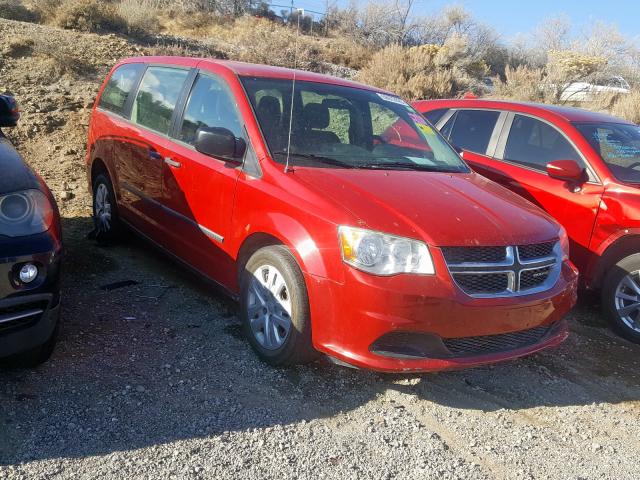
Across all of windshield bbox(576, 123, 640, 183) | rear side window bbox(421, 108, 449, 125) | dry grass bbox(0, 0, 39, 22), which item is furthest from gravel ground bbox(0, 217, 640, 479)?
dry grass bbox(0, 0, 39, 22)

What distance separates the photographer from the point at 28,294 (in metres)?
2.92

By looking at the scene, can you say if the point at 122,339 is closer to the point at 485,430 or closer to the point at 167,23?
the point at 485,430

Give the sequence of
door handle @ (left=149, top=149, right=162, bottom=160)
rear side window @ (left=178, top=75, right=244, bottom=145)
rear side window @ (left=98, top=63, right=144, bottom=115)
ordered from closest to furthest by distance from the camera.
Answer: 1. rear side window @ (left=178, top=75, right=244, bottom=145)
2. door handle @ (left=149, top=149, right=162, bottom=160)
3. rear side window @ (left=98, top=63, right=144, bottom=115)

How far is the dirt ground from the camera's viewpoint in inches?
112

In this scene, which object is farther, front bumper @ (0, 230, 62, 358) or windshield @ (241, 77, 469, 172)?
windshield @ (241, 77, 469, 172)

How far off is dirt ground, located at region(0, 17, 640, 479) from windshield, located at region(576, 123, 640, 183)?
143cm

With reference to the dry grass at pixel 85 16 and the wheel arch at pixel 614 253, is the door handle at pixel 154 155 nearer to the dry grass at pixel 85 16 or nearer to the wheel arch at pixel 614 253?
the wheel arch at pixel 614 253

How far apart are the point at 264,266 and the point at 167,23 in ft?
69.5

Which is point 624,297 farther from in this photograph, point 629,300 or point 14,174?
point 14,174

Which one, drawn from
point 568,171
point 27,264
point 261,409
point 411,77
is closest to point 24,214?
point 27,264

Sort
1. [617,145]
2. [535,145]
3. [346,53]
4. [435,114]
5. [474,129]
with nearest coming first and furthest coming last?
1. [617,145]
2. [535,145]
3. [474,129]
4. [435,114]
5. [346,53]

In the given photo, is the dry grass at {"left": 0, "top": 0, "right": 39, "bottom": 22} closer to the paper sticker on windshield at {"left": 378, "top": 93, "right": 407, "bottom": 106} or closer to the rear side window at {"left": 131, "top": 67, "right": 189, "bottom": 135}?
the rear side window at {"left": 131, "top": 67, "right": 189, "bottom": 135}

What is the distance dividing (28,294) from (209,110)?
202cm

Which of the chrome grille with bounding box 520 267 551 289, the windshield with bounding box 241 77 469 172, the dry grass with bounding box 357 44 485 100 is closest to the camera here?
the chrome grille with bounding box 520 267 551 289
